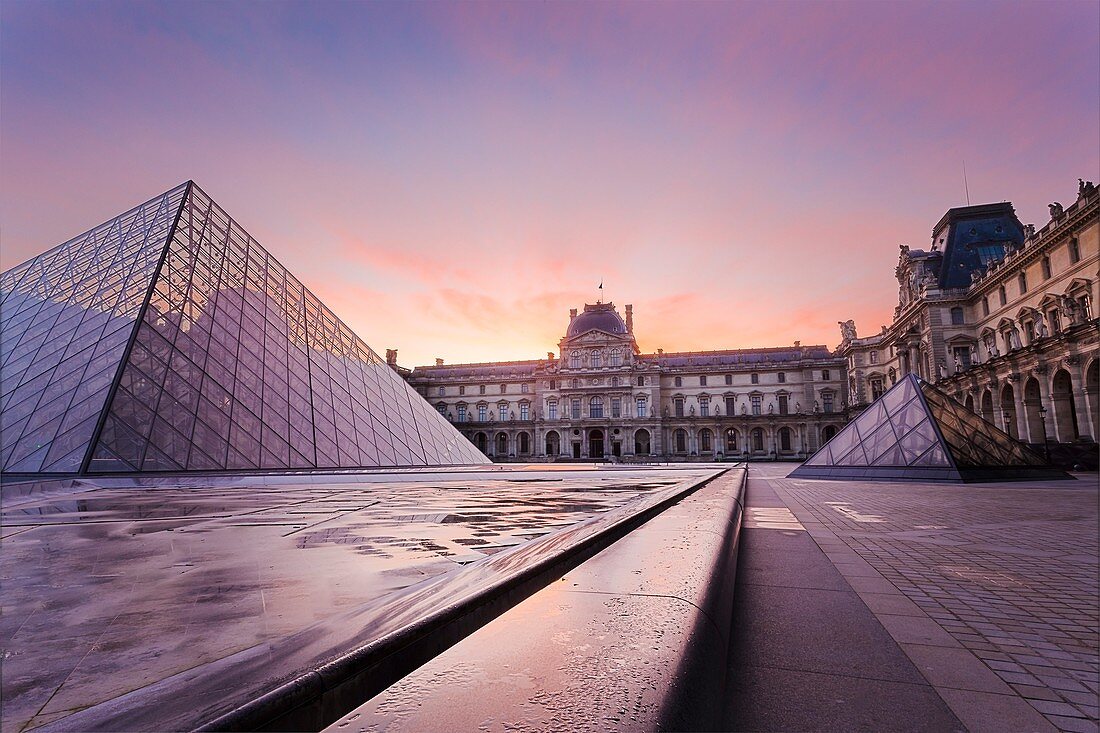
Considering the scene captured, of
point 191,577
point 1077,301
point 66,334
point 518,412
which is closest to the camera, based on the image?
point 191,577

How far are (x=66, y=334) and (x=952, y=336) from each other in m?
49.2

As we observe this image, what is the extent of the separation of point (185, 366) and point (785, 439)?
61.5 meters

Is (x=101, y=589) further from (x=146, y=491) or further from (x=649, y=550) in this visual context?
(x=146, y=491)

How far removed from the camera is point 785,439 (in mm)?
64625

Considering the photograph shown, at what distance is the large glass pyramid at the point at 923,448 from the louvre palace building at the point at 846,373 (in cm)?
866

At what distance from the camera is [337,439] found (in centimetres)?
1912

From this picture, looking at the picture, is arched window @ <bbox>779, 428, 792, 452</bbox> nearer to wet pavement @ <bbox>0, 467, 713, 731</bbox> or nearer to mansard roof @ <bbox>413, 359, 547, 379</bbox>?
mansard roof @ <bbox>413, 359, 547, 379</bbox>

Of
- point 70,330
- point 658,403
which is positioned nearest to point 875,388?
point 658,403

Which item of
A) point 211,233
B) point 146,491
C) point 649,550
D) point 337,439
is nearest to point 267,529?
point 649,550

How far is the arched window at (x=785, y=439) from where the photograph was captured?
64.2 metres

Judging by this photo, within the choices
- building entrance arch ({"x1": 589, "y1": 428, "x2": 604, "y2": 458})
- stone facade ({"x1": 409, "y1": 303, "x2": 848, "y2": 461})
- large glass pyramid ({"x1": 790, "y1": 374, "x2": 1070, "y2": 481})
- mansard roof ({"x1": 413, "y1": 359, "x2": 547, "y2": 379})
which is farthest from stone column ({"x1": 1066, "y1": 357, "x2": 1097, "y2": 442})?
mansard roof ({"x1": 413, "y1": 359, "x2": 547, "y2": 379})

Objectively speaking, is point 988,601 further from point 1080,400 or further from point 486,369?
point 486,369

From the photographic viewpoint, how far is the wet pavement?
5.73 ft

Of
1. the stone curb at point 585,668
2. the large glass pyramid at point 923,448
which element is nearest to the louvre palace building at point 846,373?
the large glass pyramid at point 923,448
